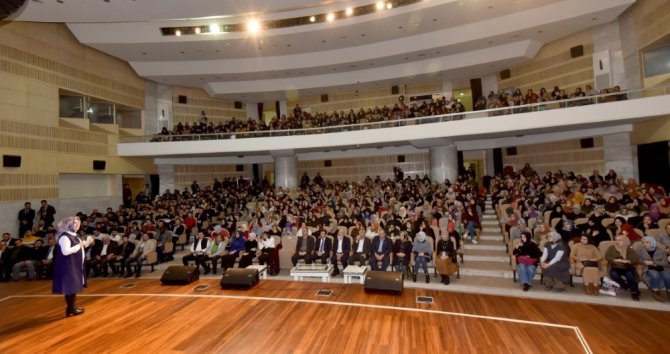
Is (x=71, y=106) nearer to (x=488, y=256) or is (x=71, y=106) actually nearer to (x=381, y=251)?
(x=381, y=251)

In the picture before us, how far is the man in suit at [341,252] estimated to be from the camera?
7.00 metres

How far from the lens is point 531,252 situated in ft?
19.0

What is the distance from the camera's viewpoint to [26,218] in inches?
395

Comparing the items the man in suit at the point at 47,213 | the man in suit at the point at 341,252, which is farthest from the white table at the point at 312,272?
the man in suit at the point at 47,213

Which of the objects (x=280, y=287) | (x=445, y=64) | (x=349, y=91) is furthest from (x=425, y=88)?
(x=280, y=287)

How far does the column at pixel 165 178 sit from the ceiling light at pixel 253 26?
7.55 m

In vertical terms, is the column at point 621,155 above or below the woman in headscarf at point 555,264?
above

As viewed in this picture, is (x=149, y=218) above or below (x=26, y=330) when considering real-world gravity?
above

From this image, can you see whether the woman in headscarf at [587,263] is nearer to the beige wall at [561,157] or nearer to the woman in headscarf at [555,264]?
the woman in headscarf at [555,264]

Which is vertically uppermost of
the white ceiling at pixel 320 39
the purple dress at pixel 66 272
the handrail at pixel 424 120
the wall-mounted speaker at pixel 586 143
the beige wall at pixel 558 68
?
the white ceiling at pixel 320 39

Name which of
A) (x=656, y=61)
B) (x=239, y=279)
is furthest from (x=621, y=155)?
(x=239, y=279)

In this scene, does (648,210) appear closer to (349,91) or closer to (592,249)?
(592,249)

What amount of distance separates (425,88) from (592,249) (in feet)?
41.4

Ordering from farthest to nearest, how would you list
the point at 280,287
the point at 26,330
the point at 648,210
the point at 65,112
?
the point at 65,112
the point at 648,210
the point at 280,287
the point at 26,330
